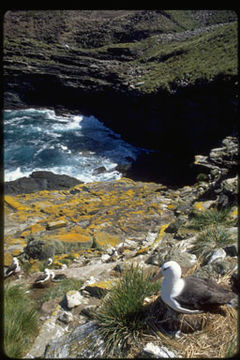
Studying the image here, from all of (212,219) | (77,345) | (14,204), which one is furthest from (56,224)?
(77,345)

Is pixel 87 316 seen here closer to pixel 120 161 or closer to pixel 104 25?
pixel 120 161

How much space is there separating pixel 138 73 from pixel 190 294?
3419 cm

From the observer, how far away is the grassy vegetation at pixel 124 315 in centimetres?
260

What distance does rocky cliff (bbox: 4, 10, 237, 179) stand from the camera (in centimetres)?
2322

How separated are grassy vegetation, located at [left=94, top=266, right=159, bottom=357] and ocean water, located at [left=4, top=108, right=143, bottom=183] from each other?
57.7ft

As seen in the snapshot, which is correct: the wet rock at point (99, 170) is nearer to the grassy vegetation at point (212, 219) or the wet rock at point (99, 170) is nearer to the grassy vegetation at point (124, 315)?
the grassy vegetation at point (212, 219)

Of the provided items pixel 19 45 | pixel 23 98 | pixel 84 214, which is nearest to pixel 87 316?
pixel 84 214

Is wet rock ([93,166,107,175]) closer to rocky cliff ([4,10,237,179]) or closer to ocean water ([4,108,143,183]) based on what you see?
ocean water ([4,108,143,183])

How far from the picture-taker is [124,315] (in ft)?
9.04

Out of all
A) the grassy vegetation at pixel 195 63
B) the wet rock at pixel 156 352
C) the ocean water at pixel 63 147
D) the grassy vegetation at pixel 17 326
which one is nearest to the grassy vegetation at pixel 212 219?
the wet rock at pixel 156 352

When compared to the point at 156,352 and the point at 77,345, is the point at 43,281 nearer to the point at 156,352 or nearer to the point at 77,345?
the point at 77,345

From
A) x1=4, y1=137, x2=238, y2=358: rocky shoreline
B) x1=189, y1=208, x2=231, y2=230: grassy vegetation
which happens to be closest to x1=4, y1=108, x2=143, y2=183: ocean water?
x1=4, y1=137, x2=238, y2=358: rocky shoreline

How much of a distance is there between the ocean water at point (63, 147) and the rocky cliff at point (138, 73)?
9.61ft

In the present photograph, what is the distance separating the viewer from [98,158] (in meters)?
25.4
